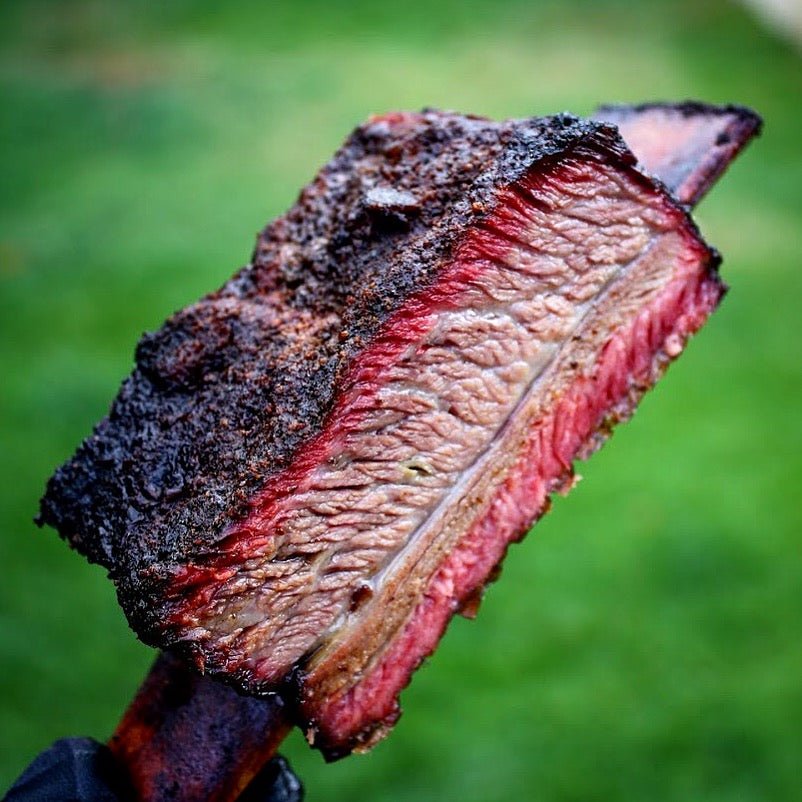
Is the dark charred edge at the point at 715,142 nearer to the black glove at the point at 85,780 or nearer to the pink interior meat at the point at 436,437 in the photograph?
the pink interior meat at the point at 436,437

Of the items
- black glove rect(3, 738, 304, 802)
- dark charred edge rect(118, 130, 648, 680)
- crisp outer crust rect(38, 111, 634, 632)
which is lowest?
black glove rect(3, 738, 304, 802)

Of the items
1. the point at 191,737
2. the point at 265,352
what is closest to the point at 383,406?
the point at 265,352

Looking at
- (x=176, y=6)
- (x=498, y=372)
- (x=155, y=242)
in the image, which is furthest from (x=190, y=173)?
(x=498, y=372)

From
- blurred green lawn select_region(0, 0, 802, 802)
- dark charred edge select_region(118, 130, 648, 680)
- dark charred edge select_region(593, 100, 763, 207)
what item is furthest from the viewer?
blurred green lawn select_region(0, 0, 802, 802)

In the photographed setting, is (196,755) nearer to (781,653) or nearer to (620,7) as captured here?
(781,653)

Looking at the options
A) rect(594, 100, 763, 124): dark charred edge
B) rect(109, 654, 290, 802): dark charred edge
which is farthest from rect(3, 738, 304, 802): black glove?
rect(594, 100, 763, 124): dark charred edge

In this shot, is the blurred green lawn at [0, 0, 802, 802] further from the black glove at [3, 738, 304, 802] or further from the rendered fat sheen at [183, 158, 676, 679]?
the rendered fat sheen at [183, 158, 676, 679]

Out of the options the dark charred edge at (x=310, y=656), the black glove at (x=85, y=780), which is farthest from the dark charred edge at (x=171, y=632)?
the black glove at (x=85, y=780)
